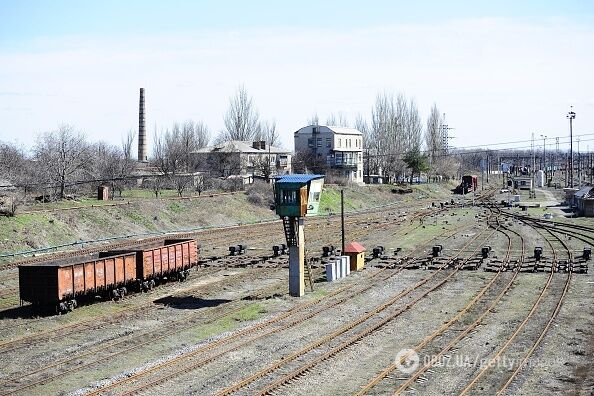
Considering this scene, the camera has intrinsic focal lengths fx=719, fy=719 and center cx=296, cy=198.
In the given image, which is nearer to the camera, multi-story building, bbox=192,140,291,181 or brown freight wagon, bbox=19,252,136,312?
brown freight wagon, bbox=19,252,136,312

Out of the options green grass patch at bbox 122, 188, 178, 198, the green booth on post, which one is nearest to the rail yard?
the green booth on post

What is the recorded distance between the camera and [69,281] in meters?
27.5

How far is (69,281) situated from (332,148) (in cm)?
8399

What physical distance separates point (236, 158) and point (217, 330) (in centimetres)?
6507

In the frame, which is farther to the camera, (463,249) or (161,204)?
(161,204)

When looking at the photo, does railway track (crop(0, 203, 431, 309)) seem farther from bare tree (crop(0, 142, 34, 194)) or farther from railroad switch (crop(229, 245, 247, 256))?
bare tree (crop(0, 142, 34, 194))

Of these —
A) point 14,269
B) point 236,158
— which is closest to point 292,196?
point 14,269

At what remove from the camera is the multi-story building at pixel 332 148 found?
10756cm

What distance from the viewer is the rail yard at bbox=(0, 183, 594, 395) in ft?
62.5

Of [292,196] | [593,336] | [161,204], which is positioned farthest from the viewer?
[161,204]

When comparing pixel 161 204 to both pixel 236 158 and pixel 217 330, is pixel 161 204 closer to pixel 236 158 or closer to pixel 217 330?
pixel 236 158

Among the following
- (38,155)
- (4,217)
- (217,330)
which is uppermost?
(38,155)

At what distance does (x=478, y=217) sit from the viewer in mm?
74688

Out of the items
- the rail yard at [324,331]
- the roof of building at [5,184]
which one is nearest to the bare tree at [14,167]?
the roof of building at [5,184]
